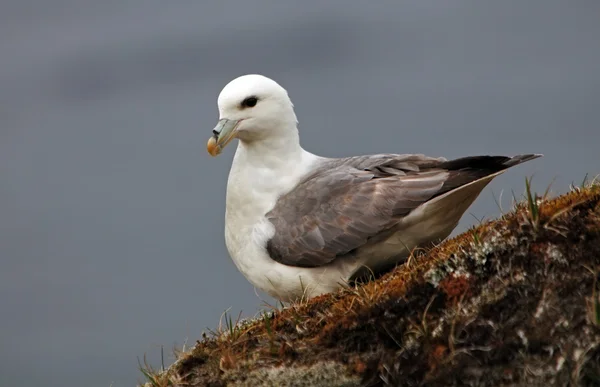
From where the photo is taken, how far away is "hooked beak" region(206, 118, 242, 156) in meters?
7.70

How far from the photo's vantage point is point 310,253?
7.43m

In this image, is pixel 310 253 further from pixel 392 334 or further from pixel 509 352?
pixel 509 352

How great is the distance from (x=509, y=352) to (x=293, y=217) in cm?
313

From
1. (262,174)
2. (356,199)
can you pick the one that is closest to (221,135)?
(262,174)

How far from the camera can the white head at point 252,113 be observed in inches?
309

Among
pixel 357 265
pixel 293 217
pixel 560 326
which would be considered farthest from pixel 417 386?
pixel 293 217

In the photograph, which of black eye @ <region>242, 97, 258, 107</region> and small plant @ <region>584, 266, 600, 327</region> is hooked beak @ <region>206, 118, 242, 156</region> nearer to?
black eye @ <region>242, 97, 258, 107</region>

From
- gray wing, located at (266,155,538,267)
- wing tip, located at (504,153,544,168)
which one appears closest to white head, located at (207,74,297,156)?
gray wing, located at (266,155,538,267)

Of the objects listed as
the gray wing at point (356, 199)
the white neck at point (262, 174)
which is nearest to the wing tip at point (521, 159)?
the gray wing at point (356, 199)

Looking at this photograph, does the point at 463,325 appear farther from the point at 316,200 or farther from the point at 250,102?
the point at 250,102

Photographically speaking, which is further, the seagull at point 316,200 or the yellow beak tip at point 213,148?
the yellow beak tip at point 213,148

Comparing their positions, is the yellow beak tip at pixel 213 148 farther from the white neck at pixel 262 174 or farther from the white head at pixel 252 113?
the white neck at pixel 262 174

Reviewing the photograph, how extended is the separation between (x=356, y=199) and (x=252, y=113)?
1244 millimetres

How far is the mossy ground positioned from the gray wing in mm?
1027
